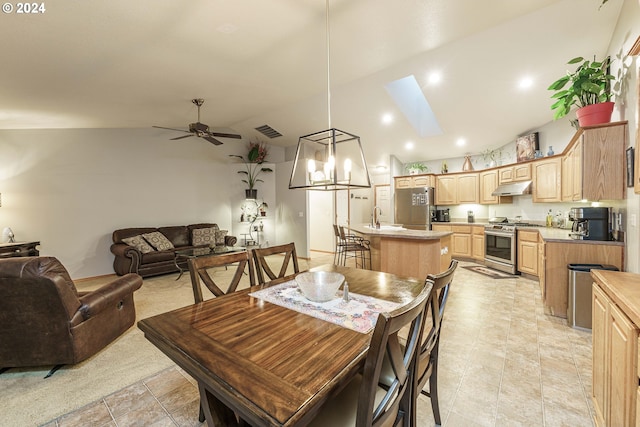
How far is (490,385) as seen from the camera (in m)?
1.92

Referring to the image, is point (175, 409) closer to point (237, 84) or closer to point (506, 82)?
point (237, 84)

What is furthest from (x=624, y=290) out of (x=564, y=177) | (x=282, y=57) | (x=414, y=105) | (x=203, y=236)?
(x=203, y=236)

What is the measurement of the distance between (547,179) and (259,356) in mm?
5197

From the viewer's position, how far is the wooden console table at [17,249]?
3767 millimetres

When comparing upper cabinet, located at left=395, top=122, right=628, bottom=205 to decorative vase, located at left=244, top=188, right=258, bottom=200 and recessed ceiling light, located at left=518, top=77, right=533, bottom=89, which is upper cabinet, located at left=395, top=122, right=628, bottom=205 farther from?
decorative vase, located at left=244, top=188, right=258, bottom=200

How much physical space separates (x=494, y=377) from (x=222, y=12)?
3.73 m

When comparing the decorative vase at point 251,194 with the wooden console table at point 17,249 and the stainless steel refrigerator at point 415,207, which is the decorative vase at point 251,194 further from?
the wooden console table at point 17,249

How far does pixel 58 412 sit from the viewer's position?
5.57ft

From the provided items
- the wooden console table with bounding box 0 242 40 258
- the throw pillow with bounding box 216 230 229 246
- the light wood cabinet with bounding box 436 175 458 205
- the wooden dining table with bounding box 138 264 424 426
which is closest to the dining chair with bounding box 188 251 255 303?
the wooden dining table with bounding box 138 264 424 426

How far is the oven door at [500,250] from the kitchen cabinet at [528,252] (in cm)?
10

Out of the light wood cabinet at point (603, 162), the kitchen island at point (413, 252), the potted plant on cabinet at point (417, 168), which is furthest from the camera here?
the potted plant on cabinet at point (417, 168)

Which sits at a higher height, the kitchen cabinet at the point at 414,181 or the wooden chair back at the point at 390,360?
the kitchen cabinet at the point at 414,181

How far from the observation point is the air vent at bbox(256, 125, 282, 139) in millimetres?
6363

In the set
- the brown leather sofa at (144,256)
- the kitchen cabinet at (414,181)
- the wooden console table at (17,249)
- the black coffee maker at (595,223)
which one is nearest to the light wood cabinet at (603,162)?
the black coffee maker at (595,223)
